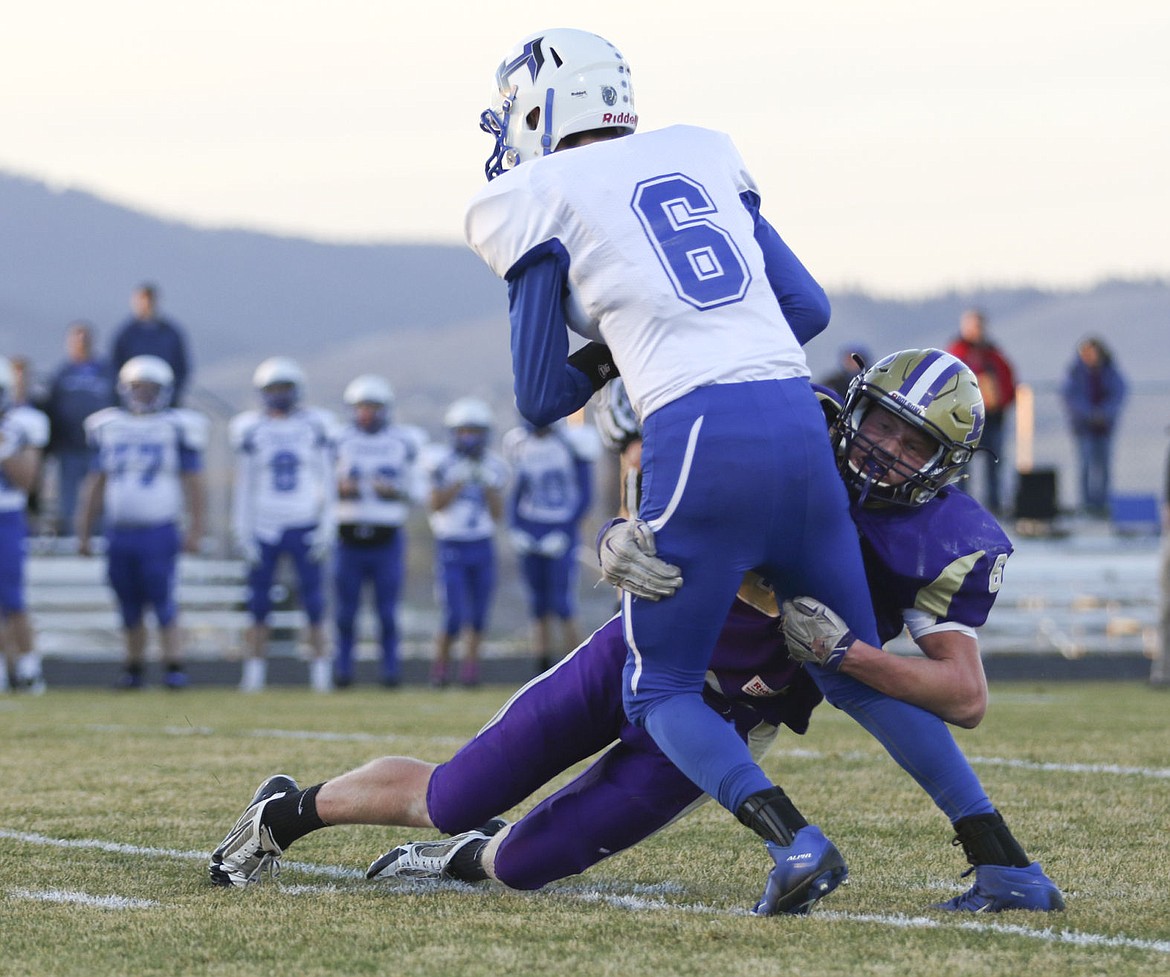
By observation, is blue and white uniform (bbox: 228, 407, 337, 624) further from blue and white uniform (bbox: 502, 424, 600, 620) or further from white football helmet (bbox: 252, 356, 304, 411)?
blue and white uniform (bbox: 502, 424, 600, 620)

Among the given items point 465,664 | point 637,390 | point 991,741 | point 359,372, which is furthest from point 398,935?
point 359,372

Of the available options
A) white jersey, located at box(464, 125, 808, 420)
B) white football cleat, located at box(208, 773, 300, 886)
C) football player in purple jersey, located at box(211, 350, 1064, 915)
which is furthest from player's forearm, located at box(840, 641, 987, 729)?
white football cleat, located at box(208, 773, 300, 886)

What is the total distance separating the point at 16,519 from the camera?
10492mm

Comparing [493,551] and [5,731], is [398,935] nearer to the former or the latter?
[5,731]

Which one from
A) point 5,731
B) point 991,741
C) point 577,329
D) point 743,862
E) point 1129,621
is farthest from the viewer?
point 1129,621

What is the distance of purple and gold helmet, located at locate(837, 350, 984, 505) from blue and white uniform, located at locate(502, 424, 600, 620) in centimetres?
882

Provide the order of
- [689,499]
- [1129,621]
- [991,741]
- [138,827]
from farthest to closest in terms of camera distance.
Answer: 1. [1129,621]
2. [991,741]
3. [138,827]
4. [689,499]

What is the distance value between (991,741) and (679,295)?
382cm

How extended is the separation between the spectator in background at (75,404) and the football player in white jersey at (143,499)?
3.24 m

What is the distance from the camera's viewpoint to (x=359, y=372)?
129 ft

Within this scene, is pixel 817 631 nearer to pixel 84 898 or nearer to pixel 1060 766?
pixel 84 898

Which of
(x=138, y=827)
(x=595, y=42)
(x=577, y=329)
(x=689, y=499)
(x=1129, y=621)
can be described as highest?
(x=595, y=42)

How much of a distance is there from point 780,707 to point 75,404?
11.7 metres

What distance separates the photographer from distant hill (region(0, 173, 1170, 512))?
3058 cm
